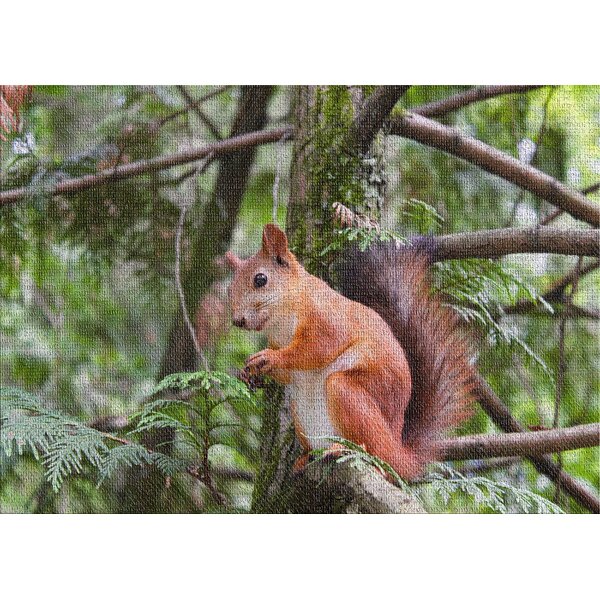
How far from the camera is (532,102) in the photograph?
1.70 metres

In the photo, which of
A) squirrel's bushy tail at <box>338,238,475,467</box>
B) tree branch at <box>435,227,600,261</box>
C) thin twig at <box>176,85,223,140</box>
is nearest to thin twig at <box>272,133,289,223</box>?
thin twig at <box>176,85,223,140</box>

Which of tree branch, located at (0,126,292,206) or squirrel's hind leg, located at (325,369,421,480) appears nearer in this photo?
squirrel's hind leg, located at (325,369,421,480)

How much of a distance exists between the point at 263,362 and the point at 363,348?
18 centimetres

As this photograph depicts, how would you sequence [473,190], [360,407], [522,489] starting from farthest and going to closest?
[473,190] → [522,489] → [360,407]

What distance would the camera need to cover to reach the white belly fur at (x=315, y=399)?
150 cm

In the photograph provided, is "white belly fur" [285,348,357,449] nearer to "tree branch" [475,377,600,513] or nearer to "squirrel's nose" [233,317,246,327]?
"squirrel's nose" [233,317,246,327]

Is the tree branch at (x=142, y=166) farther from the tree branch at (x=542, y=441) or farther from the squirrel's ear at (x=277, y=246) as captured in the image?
the tree branch at (x=542, y=441)

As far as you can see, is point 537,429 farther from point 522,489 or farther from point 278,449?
point 278,449

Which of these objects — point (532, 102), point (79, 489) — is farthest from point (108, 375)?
point (532, 102)

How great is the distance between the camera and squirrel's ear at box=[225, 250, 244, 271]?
5.26 feet

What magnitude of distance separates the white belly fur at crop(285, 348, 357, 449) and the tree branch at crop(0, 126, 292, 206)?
526 millimetres

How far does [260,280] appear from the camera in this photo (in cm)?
156
